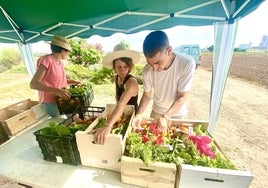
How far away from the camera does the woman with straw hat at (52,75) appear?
80.4 inches

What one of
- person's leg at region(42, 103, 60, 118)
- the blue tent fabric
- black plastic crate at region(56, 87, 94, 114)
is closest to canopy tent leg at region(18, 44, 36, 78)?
the blue tent fabric

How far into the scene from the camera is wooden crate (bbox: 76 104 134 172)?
1.21m

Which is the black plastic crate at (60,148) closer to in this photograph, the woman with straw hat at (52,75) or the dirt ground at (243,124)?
the woman with straw hat at (52,75)

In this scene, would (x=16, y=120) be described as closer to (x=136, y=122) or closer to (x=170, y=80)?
(x=136, y=122)

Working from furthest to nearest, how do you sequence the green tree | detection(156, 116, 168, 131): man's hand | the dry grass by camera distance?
the green tree < the dry grass < detection(156, 116, 168, 131): man's hand

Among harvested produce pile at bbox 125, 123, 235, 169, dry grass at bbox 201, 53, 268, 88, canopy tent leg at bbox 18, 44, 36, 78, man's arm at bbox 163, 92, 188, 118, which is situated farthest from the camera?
dry grass at bbox 201, 53, 268, 88

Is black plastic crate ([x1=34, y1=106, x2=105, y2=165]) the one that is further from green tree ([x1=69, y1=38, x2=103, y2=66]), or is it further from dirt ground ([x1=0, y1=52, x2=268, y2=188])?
green tree ([x1=69, y1=38, x2=103, y2=66])

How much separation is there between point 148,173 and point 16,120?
68.3 inches

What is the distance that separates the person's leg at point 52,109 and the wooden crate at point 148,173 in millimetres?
1517

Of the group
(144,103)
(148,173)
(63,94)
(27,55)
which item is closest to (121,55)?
(144,103)

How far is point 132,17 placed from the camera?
259 cm

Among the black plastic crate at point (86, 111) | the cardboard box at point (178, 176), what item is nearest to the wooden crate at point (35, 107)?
the black plastic crate at point (86, 111)

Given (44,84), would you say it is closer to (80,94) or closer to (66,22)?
(80,94)

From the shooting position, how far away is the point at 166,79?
179 centimetres
